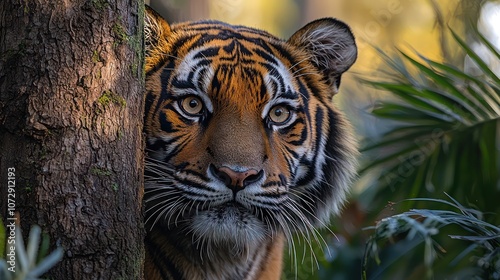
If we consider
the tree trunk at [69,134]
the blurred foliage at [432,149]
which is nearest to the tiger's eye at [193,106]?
the tree trunk at [69,134]

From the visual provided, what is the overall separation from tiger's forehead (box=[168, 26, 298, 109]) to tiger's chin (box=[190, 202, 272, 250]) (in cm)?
48

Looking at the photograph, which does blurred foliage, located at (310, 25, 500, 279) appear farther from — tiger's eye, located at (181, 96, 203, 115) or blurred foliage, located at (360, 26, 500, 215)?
tiger's eye, located at (181, 96, 203, 115)

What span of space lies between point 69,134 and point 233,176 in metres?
0.77

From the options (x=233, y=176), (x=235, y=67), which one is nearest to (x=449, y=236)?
(x=233, y=176)

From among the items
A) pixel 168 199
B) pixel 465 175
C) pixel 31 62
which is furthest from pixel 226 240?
pixel 465 175

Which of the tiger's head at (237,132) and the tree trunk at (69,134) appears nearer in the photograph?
the tree trunk at (69,134)

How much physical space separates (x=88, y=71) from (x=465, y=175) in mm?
2545

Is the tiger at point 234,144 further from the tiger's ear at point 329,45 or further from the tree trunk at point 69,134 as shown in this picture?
the tree trunk at point 69,134

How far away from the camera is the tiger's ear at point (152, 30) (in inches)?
131

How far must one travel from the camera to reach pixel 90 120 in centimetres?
245

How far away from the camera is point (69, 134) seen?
7.90 ft

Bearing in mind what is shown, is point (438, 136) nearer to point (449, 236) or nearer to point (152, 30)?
point (449, 236)

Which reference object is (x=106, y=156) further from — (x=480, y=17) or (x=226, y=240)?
(x=480, y=17)

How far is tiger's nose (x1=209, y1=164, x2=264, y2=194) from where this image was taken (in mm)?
2934
